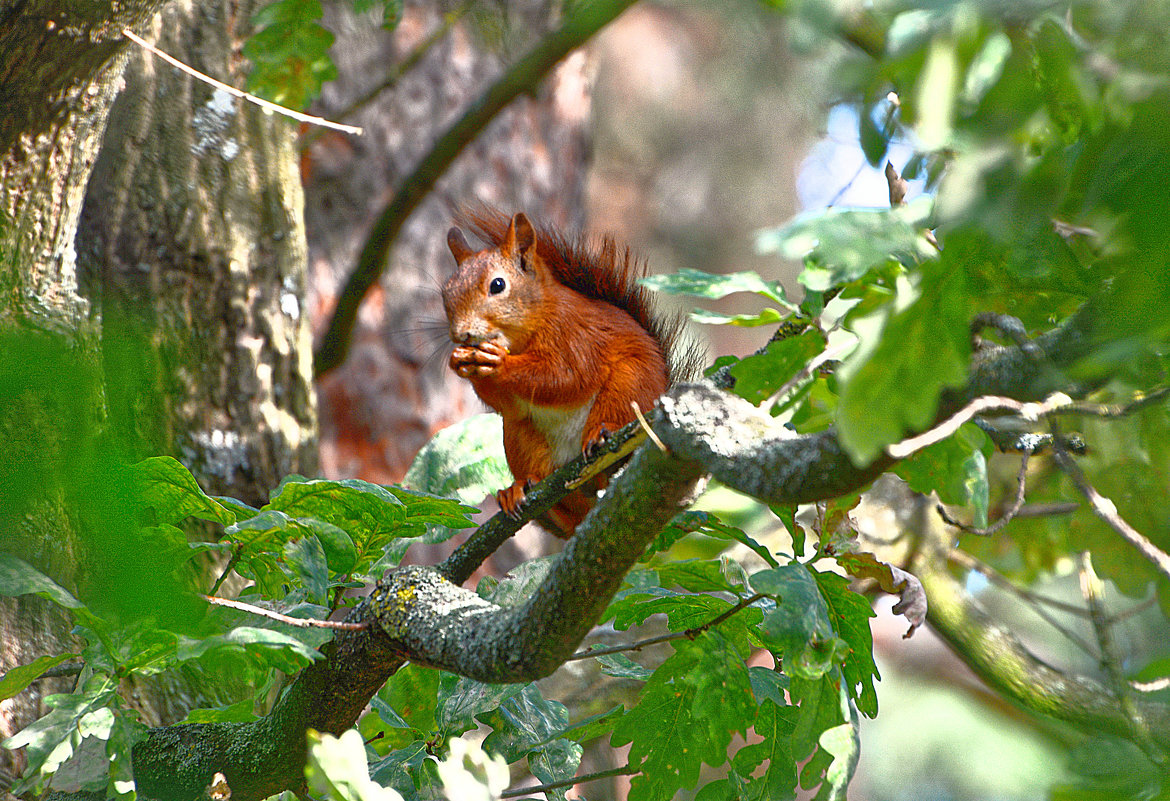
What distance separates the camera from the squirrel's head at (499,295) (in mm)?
1721

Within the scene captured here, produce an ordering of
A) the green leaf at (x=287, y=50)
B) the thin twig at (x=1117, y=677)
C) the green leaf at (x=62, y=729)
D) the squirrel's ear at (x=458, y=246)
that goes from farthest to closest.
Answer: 1. the squirrel's ear at (x=458, y=246)
2. the green leaf at (x=287, y=50)
3. the green leaf at (x=62, y=729)
4. the thin twig at (x=1117, y=677)

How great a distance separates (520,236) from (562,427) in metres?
0.44

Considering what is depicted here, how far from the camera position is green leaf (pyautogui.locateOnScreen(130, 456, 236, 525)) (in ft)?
3.10

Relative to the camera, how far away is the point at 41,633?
1.17 meters

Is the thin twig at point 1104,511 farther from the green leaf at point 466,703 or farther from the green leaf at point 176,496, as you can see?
the green leaf at point 176,496

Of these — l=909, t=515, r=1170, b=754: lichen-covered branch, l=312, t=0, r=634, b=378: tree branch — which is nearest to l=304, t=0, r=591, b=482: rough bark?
l=312, t=0, r=634, b=378: tree branch

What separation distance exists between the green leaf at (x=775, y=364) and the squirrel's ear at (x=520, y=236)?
1069 millimetres

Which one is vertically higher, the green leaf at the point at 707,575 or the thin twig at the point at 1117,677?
the green leaf at the point at 707,575

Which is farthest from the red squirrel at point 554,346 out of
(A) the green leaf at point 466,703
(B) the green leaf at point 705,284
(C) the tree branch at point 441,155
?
(B) the green leaf at point 705,284

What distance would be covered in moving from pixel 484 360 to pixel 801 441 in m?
1.05

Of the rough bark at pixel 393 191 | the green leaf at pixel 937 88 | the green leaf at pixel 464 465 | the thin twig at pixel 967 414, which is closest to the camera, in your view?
the green leaf at pixel 937 88

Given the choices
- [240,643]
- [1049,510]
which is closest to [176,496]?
[240,643]

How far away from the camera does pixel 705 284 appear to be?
2.74ft

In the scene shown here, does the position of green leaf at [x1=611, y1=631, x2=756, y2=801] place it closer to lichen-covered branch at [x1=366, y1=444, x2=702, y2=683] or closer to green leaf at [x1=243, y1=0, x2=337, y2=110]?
lichen-covered branch at [x1=366, y1=444, x2=702, y2=683]
